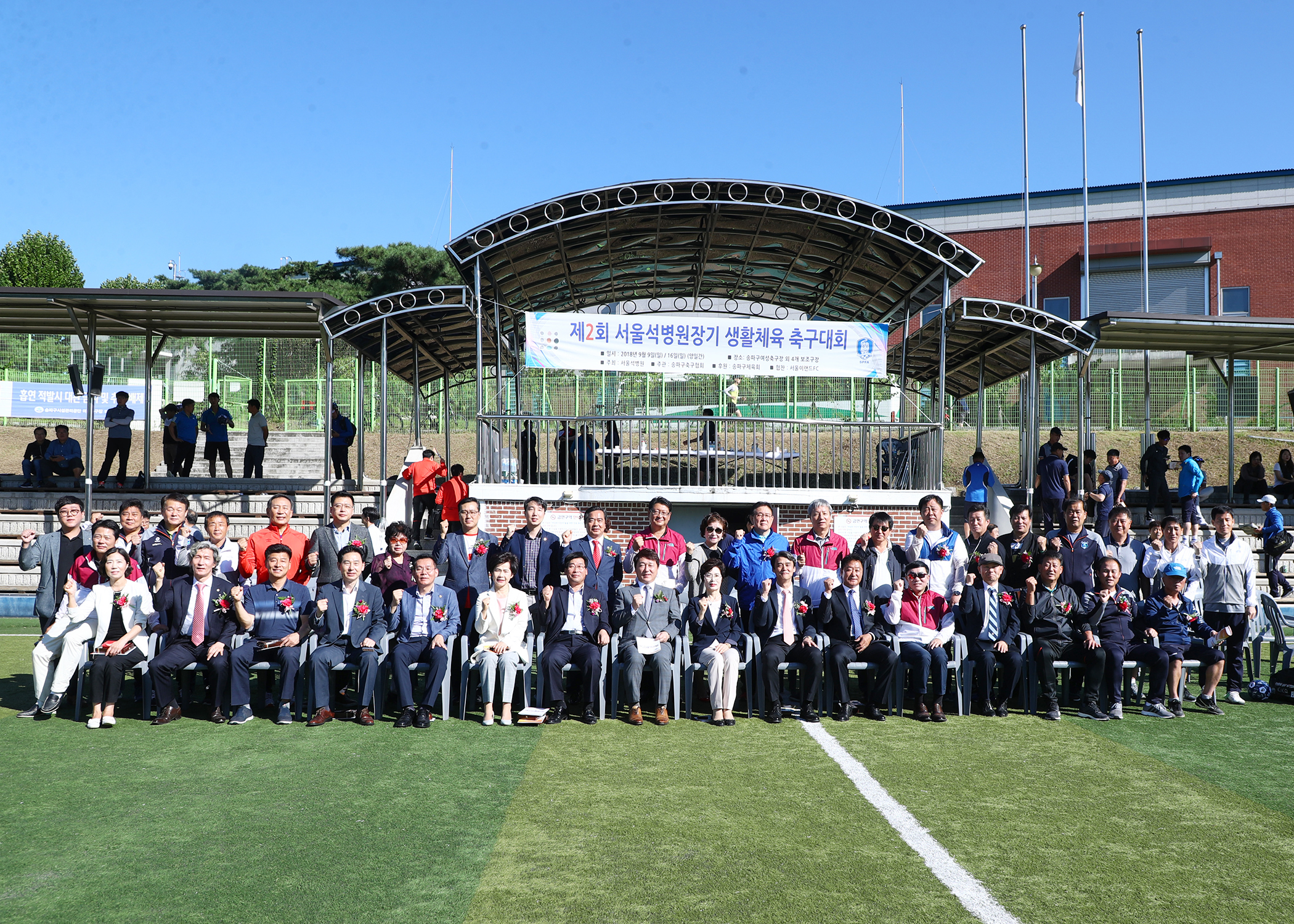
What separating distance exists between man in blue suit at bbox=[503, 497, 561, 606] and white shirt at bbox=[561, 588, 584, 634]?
0.71 metres

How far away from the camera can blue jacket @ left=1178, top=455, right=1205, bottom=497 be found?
50.0 feet

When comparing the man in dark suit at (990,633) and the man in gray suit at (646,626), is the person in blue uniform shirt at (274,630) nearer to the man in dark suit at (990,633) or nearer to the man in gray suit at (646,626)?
the man in gray suit at (646,626)

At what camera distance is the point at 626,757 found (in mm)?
6492

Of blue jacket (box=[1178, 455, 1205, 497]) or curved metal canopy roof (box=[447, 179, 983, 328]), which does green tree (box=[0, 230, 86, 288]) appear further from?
blue jacket (box=[1178, 455, 1205, 497])

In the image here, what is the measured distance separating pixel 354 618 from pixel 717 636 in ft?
8.98

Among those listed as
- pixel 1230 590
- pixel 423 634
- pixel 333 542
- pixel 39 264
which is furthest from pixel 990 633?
pixel 39 264

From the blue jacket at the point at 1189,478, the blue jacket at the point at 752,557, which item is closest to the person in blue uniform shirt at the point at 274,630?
the blue jacket at the point at 752,557

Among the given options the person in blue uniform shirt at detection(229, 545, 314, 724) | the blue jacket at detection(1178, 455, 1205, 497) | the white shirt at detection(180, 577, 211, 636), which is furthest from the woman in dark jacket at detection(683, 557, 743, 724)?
the blue jacket at detection(1178, 455, 1205, 497)

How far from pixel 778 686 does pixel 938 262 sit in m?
8.35

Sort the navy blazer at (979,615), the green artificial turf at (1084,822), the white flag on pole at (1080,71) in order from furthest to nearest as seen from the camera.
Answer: the white flag on pole at (1080,71), the navy blazer at (979,615), the green artificial turf at (1084,822)

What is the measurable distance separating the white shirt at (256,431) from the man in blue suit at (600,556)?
11255 mm

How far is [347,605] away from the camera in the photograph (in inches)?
304

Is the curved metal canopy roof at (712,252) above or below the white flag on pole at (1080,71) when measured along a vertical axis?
below

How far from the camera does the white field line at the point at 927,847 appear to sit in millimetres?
4082
